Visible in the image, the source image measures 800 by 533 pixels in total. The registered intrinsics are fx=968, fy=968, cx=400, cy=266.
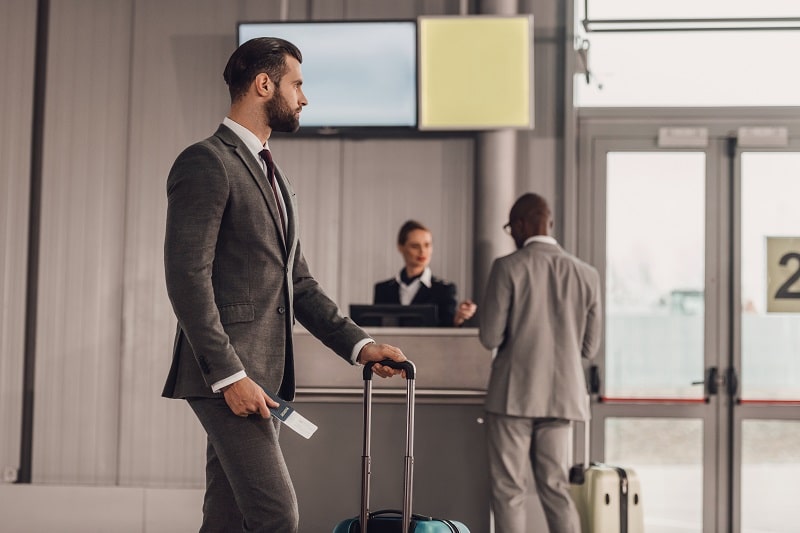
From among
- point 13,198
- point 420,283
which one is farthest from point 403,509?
point 13,198

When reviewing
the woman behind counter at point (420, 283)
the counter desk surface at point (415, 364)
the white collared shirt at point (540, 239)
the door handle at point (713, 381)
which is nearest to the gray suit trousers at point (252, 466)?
the counter desk surface at point (415, 364)

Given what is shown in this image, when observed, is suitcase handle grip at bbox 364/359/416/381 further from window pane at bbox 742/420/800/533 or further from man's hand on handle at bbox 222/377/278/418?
window pane at bbox 742/420/800/533

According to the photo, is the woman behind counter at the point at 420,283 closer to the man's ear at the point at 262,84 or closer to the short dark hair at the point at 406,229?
the short dark hair at the point at 406,229

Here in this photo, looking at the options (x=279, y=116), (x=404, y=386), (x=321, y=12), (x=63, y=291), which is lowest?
(x=404, y=386)

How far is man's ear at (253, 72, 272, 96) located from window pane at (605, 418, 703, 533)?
369 cm

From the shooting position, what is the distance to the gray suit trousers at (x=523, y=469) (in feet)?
14.1

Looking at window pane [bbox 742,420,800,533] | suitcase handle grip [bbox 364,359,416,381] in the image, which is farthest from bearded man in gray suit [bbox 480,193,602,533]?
suitcase handle grip [bbox 364,359,416,381]

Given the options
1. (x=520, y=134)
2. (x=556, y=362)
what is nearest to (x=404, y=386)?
(x=556, y=362)

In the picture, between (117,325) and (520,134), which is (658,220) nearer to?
(520,134)

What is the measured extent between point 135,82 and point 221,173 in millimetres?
3991

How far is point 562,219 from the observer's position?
219 inches

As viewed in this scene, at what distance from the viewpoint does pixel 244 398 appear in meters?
2.09

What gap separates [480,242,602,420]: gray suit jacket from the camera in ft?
14.0

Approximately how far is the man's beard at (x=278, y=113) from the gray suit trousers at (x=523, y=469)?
2.28m
